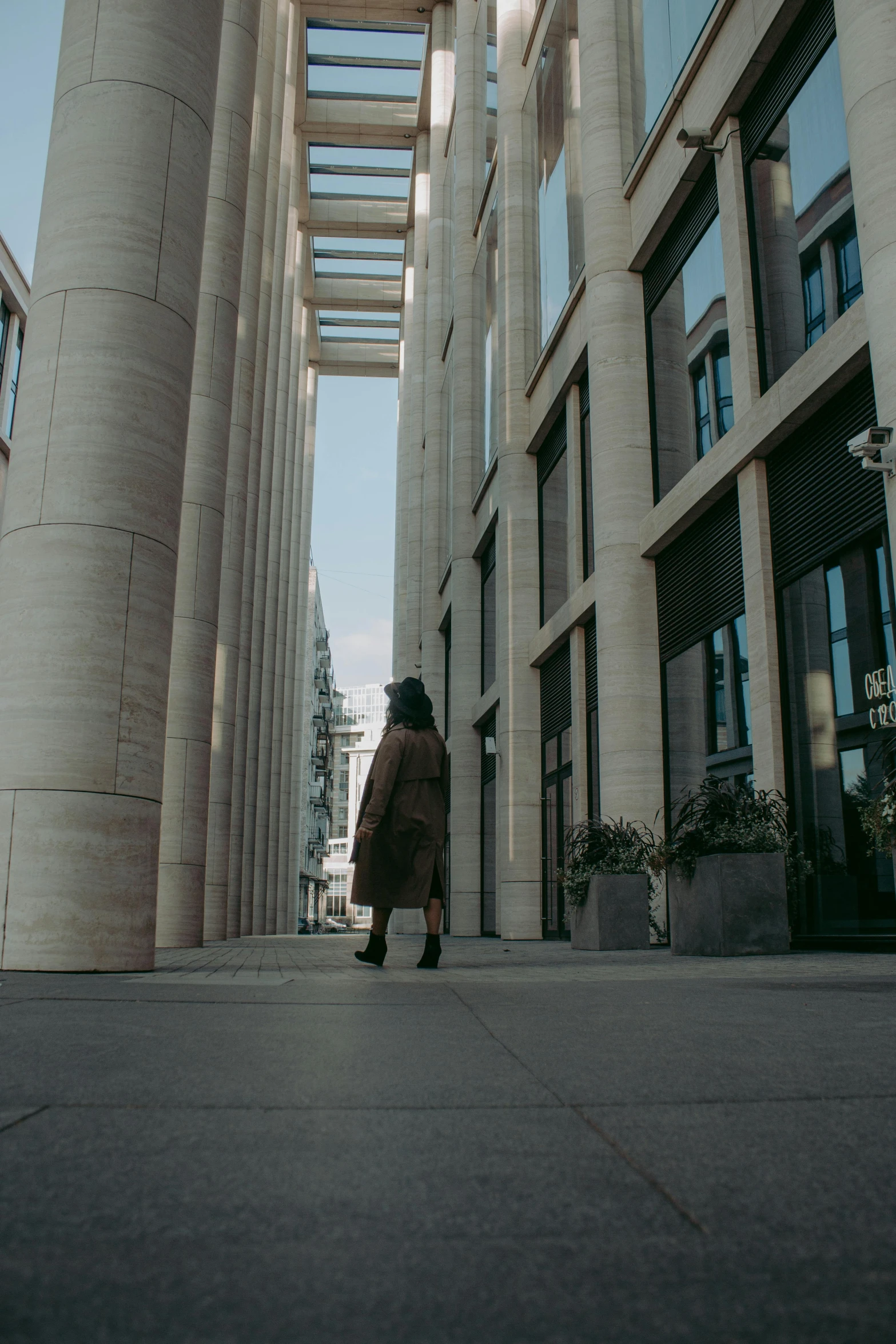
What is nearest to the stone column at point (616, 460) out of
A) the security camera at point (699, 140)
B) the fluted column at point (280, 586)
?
the security camera at point (699, 140)

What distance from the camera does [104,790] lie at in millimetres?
6684

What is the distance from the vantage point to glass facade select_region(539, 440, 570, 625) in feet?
65.4

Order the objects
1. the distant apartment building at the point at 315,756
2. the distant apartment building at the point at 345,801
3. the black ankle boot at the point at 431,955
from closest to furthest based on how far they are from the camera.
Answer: the black ankle boot at the point at 431,955
the distant apartment building at the point at 315,756
the distant apartment building at the point at 345,801

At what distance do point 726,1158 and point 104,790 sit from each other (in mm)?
5453

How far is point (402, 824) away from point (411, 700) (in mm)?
921

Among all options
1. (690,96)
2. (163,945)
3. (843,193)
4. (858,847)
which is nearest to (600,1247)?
(858,847)

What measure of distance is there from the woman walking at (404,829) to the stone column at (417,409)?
→ 96.8 ft

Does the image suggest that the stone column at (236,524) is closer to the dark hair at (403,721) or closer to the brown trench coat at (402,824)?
the dark hair at (403,721)

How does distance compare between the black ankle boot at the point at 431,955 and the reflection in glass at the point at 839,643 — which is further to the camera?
the reflection in glass at the point at 839,643

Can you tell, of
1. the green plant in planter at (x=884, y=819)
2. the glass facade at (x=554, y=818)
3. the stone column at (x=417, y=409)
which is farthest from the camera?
the stone column at (x=417, y=409)

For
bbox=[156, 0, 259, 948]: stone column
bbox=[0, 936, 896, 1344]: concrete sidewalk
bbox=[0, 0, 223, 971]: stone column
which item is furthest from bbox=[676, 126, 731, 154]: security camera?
bbox=[0, 936, 896, 1344]: concrete sidewalk

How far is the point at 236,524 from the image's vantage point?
21797mm

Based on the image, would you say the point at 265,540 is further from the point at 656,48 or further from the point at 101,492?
the point at 101,492

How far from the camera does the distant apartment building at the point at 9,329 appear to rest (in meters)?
32.4
